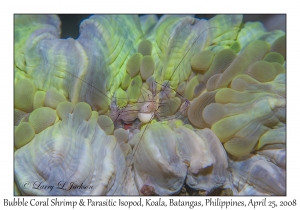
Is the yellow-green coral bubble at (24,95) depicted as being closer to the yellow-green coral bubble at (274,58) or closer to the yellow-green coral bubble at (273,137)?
the yellow-green coral bubble at (273,137)

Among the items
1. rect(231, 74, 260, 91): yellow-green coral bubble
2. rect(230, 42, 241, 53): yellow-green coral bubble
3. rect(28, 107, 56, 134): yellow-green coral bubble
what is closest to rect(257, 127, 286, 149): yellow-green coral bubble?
rect(231, 74, 260, 91): yellow-green coral bubble

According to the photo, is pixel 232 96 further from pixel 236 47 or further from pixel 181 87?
pixel 236 47

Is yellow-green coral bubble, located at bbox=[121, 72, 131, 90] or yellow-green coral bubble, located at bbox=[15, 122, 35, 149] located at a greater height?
yellow-green coral bubble, located at bbox=[121, 72, 131, 90]

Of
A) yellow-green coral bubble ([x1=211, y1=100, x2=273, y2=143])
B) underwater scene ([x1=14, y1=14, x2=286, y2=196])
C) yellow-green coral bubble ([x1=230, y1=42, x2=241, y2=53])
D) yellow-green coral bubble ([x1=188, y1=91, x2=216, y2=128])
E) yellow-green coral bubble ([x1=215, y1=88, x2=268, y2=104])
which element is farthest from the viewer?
yellow-green coral bubble ([x1=230, y1=42, x2=241, y2=53])

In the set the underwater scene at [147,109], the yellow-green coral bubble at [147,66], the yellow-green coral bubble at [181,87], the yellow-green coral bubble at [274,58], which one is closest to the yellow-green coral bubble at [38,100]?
the underwater scene at [147,109]

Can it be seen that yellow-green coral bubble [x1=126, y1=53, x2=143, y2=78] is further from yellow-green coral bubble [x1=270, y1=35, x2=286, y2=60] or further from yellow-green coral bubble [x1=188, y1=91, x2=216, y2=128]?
yellow-green coral bubble [x1=270, y1=35, x2=286, y2=60]

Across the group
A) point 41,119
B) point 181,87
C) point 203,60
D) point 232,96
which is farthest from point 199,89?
point 41,119

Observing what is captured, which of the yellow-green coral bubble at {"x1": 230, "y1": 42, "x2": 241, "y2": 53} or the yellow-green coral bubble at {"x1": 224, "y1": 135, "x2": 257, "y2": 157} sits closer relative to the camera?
the yellow-green coral bubble at {"x1": 224, "y1": 135, "x2": 257, "y2": 157}

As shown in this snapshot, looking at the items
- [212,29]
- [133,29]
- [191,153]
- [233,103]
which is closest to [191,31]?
[212,29]
